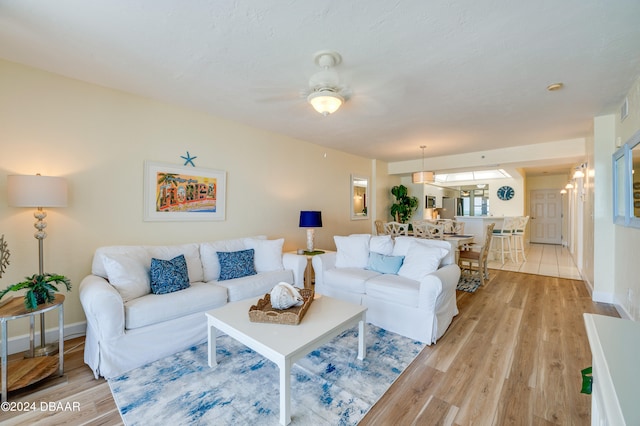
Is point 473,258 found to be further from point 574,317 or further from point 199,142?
point 199,142

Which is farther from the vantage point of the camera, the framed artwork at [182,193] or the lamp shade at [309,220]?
the lamp shade at [309,220]

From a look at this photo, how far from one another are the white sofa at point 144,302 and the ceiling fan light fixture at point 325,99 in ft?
6.40

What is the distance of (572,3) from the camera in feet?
5.41

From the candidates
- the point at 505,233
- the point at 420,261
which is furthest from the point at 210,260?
the point at 505,233

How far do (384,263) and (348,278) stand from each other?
497mm

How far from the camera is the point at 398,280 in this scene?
9.82 ft

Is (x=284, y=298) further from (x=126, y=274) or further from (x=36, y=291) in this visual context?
(x=36, y=291)

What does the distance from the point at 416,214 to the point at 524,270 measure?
279cm

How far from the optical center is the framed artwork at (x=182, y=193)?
3.16m

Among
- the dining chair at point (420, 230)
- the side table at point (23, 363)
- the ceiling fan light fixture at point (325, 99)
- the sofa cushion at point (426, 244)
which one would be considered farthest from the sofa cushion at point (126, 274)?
the dining chair at point (420, 230)

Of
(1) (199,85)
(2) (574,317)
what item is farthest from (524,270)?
(1) (199,85)

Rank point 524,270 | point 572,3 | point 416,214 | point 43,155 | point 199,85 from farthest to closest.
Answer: point 416,214 → point 524,270 → point 199,85 → point 43,155 → point 572,3

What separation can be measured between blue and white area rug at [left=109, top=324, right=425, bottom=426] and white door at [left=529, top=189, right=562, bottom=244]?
9430 millimetres

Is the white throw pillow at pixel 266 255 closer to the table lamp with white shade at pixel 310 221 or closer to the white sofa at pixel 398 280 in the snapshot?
the white sofa at pixel 398 280
